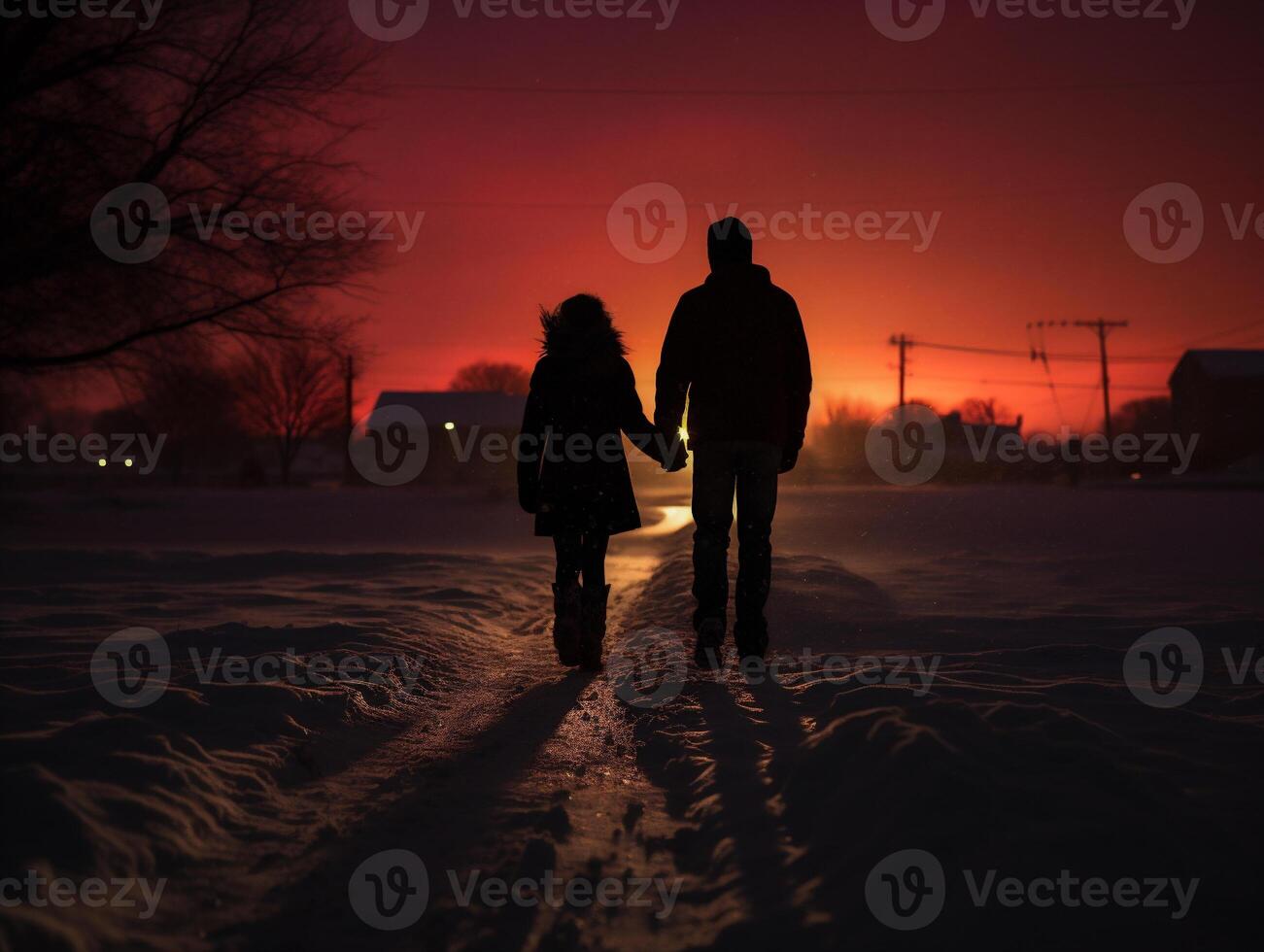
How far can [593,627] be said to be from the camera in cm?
498

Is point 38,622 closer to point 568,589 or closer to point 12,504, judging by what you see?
point 568,589

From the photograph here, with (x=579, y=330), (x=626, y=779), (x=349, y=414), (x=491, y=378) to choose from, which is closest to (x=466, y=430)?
(x=349, y=414)

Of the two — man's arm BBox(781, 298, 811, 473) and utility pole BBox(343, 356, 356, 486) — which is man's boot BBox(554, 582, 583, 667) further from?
utility pole BBox(343, 356, 356, 486)

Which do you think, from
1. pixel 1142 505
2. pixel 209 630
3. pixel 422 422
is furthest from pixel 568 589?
pixel 422 422

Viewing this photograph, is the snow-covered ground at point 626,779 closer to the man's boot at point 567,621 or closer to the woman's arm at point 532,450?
the man's boot at point 567,621

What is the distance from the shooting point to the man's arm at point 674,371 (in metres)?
4.93

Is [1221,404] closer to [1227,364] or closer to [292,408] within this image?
[1227,364]

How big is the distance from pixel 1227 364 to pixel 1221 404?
313 centimetres

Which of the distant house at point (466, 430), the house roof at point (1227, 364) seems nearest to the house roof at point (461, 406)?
the distant house at point (466, 430)

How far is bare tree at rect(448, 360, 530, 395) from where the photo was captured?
3548 inches

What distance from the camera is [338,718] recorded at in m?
3.92

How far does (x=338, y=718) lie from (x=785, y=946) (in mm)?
2513

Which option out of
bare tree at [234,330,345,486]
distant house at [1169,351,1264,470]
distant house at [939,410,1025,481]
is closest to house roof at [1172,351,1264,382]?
distant house at [1169,351,1264,470]

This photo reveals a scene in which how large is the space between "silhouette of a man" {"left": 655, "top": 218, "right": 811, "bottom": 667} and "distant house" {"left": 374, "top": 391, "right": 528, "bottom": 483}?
163 feet
